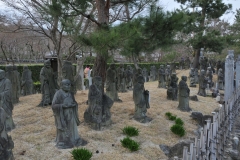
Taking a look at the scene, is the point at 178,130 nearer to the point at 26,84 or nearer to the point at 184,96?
the point at 184,96

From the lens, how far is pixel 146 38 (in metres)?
6.68

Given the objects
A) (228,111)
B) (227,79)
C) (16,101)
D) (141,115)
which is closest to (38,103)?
(16,101)

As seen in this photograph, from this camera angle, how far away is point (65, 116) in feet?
15.4

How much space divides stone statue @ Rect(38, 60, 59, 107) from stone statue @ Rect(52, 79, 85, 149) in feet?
10.8

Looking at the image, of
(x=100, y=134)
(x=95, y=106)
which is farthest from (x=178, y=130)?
(x=95, y=106)

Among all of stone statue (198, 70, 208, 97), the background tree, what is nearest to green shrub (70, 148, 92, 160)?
stone statue (198, 70, 208, 97)

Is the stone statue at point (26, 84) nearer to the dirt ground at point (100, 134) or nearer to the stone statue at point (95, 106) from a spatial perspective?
the dirt ground at point (100, 134)

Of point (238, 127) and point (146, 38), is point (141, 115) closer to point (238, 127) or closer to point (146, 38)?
point (146, 38)

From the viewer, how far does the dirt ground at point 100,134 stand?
472cm

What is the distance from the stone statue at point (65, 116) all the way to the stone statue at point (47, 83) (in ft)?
10.8

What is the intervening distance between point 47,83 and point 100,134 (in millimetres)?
3274

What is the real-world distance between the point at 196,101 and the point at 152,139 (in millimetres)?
5544

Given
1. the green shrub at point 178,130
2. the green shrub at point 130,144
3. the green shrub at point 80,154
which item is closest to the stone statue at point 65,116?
the green shrub at point 80,154

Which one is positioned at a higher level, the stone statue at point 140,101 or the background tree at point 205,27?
the background tree at point 205,27
